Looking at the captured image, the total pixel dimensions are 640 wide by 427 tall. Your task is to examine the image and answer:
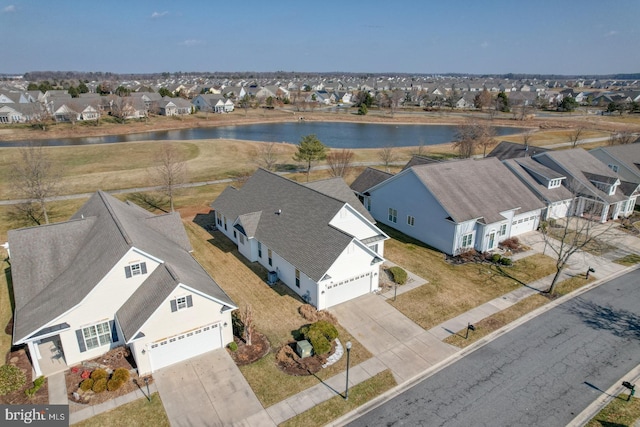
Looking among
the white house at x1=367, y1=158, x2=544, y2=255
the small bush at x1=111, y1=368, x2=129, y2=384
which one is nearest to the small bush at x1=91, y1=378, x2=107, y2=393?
the small bush at x1=111, y1=368, x2=129, y2=384

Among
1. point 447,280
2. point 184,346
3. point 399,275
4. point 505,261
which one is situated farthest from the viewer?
point 505,261

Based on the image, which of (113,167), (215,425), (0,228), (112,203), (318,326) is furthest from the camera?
(113,167)

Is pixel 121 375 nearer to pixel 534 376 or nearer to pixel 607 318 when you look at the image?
pixel 534 376

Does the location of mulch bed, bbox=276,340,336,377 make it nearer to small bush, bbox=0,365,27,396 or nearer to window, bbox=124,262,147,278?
window, bbox=124,262,147,278

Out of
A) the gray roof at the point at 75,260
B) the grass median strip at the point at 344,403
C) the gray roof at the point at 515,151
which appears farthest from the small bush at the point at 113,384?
the gray roof at the point at 515,151

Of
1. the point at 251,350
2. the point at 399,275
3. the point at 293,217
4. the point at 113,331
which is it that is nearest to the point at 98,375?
the point at 113,331

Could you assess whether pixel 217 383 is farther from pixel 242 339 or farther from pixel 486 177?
pixel 486 177

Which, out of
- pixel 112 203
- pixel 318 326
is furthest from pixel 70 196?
pixel 318 326
